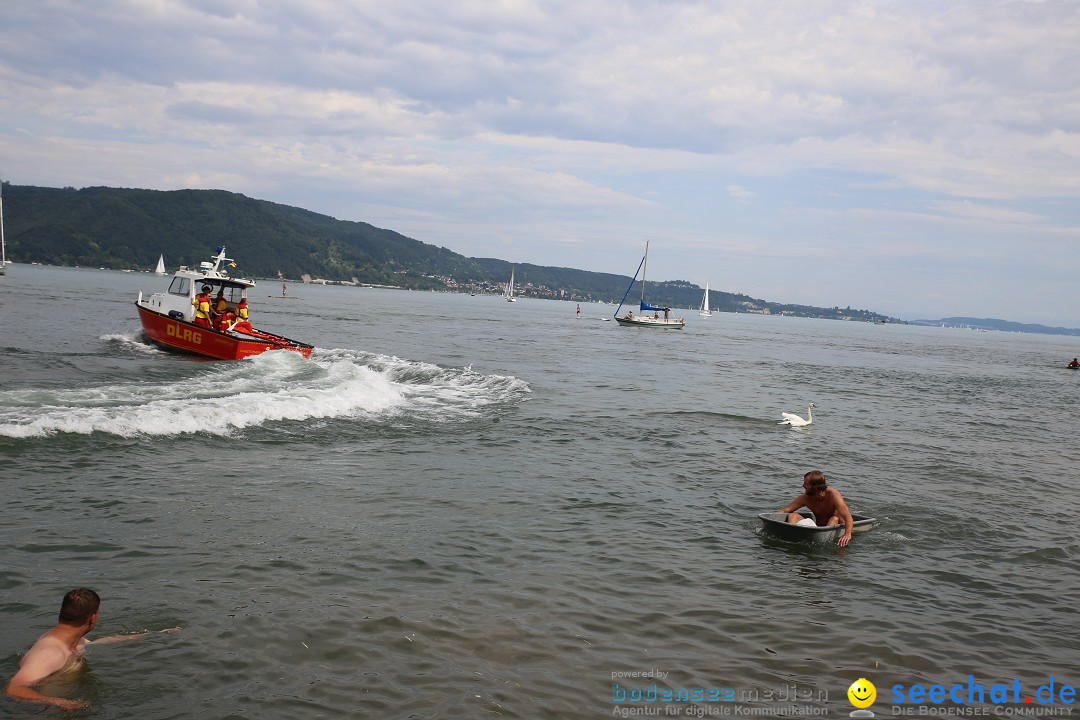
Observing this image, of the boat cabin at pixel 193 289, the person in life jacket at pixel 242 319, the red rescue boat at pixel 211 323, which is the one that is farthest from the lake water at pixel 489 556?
the boat cabin at pixel 193 289

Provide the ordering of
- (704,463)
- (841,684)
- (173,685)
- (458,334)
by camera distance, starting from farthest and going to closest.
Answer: (458,334)
(704,463)
(841,684)
(173,685)

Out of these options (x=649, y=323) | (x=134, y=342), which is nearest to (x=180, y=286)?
(x=134, y=342)

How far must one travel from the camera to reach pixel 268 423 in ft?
52.2

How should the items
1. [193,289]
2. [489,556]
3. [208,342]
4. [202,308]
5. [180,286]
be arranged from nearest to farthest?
[489,556] → [208,342] → [202,308] → [193,289] → [180,286]

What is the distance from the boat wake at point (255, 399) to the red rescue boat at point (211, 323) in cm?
71

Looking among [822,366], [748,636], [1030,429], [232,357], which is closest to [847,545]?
[748,636]

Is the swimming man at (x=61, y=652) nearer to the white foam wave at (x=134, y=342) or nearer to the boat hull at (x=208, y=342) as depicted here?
the boat hull at (x=208, y=342)

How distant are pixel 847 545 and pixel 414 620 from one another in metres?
6.77

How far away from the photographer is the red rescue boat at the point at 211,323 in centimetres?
2603

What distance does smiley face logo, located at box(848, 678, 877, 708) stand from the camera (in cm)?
618

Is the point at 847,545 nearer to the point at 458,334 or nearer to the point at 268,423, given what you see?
the point at 268,423

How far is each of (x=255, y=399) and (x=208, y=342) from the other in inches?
407

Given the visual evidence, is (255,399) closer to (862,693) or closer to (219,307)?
(219,307)

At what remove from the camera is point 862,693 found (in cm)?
631
